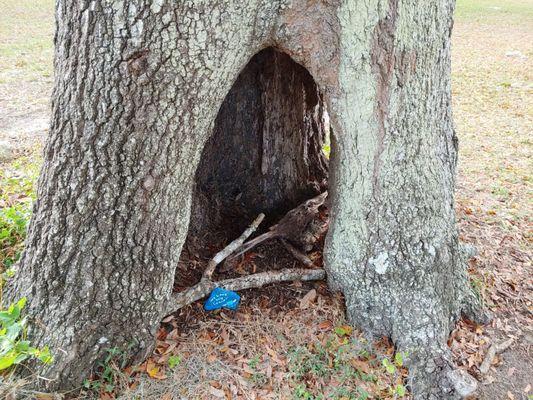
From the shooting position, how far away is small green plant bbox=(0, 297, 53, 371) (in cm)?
200

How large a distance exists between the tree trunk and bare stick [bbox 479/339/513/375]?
30cm

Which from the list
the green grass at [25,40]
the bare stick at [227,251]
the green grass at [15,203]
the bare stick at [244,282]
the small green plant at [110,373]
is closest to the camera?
the small green plant at [110,373]

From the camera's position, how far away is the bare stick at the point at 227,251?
2.76m

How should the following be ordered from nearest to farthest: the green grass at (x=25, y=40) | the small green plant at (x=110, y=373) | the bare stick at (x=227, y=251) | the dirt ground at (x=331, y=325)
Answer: the small green plant at (x=110, y=373), the dirt ground at (x=331, y=325), the bare stick at (x=227, y=251), the green grass at (x=25, y=40)

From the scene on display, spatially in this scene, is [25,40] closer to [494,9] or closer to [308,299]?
[308,299]

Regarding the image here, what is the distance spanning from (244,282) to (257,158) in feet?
3.13

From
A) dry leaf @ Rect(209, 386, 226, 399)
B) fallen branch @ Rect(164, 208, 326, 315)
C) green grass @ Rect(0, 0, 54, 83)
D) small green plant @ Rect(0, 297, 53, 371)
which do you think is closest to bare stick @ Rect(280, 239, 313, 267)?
fallen branch @ Rect(164, 208, 326, 315)

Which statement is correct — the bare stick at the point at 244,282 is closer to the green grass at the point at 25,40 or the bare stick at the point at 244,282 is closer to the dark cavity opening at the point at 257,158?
the dark cavity opening at the point at 257,158

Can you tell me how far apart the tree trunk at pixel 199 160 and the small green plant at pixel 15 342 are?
0.09m

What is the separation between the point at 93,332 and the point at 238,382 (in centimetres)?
78

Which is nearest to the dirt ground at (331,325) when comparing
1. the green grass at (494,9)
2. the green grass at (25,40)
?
the green grass at (25,40)

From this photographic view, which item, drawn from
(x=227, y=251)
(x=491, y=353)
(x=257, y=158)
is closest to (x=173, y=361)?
(x=227, y=251)

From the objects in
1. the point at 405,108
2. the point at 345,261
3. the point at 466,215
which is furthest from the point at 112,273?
the point at 466,215

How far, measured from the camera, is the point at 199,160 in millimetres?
2377
